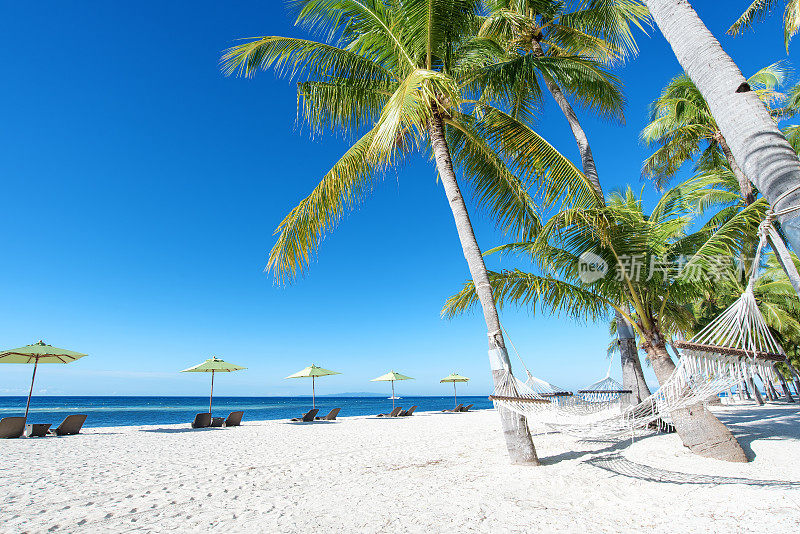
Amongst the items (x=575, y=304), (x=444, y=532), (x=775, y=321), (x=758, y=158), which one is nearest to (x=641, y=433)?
(x=575, y=304)

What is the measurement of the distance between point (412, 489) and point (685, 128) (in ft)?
27.8

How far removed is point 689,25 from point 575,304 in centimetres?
389

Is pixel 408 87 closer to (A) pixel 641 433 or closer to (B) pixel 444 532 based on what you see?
(B) pixel 444 532

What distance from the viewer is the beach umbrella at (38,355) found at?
8625 mm

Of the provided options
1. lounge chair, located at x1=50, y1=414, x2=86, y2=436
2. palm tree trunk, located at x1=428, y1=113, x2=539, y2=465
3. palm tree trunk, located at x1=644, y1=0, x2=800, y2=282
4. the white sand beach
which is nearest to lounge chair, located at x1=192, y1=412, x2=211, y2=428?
lounge chair, located at x1=50, y1=414, x2=86, y2=436

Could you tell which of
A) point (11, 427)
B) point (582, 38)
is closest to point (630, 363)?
point (582, 38)

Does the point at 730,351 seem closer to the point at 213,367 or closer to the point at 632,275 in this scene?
the point at 632,275

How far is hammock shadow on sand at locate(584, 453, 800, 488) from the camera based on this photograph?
3.41m

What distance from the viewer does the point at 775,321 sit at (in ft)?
41.2

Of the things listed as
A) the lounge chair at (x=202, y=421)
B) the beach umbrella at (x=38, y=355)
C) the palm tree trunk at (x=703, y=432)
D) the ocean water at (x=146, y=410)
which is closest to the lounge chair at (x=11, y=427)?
the beach umbrella at (x=38, y=355)

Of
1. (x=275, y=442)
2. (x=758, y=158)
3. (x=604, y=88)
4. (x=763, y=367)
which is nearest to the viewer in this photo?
(x=758, y=158)

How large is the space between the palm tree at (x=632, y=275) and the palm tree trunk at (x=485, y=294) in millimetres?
796

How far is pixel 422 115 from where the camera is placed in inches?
169

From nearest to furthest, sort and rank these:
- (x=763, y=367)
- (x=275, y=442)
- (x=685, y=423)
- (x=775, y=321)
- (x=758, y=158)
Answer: (x=758, y=158)
(x=763, y=367)
(x=685, y=423)
(x=275, y=442)
(x=775, y=321)
